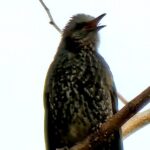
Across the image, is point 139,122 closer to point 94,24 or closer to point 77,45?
point 77,45

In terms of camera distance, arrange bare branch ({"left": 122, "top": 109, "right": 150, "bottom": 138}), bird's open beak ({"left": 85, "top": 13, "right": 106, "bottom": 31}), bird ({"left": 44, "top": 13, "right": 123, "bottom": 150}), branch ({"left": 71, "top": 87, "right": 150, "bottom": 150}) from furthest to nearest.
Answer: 1. bird's open beak ({"left": 85, "top": 13, "right": 106, "bottom": 31})
2. bird ({"left": 44, "top": 13, "right": 123, "bottom": 150})
3. bare branch ({"left": 122, "top": 109, "right": 150, "bottom": 138})
4. branch ({"left": 71, "top": 87, "right": 150, "bottom": 150})

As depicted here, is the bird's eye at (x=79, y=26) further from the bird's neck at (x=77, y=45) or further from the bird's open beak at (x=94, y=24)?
the bird's neck at (x=77, y=45)

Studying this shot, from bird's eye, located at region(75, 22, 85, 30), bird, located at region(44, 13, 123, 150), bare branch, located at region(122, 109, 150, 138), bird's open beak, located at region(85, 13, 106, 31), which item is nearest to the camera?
bare branch, located at region(122, 109, 150, 138)

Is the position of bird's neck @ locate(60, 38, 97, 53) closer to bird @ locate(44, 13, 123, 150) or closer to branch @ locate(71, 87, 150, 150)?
bird @ locate(44, 13, 123, 150)

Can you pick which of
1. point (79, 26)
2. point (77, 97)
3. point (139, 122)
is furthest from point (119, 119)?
point (79, 26)

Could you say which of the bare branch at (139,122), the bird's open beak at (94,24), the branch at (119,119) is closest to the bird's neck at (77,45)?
the bird's open beak at (94,24)

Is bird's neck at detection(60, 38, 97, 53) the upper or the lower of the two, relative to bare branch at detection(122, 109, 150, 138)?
upper

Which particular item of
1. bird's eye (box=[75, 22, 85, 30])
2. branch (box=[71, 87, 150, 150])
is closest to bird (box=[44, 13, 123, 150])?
bird's eye (box=[75, 22, 85, 30])
